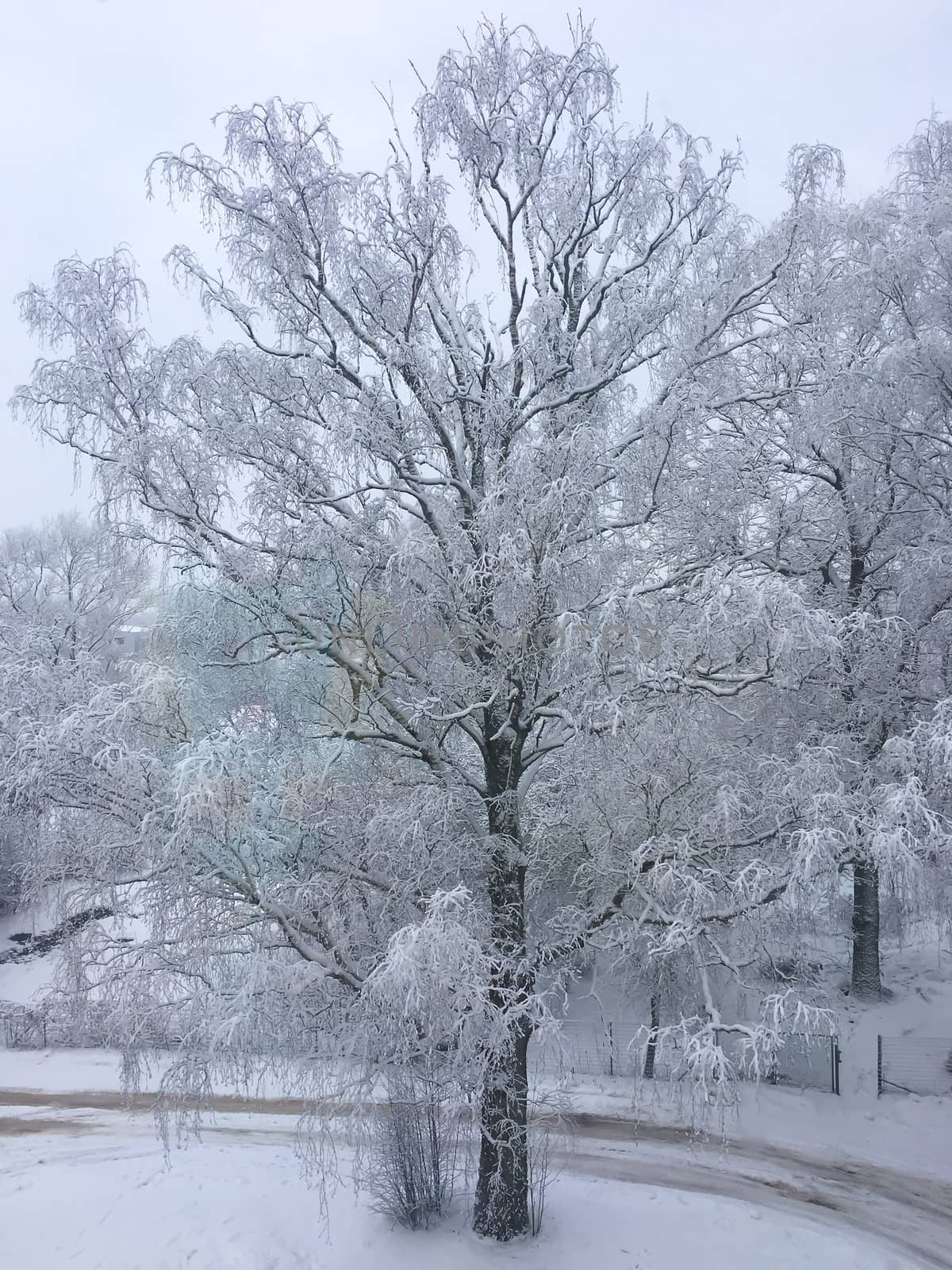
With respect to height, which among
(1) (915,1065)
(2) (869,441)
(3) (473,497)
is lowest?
(1) (915,1065)

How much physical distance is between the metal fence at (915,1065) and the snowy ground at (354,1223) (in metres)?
3.06

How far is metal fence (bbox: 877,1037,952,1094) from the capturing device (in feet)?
37.1

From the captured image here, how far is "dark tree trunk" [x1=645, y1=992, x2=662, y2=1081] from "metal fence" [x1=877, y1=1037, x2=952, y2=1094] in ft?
9.41

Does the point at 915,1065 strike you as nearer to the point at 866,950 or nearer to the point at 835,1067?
the point at 835,1067

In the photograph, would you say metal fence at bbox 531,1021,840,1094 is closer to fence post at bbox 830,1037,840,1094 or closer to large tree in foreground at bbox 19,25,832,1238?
fence post at bbox 830,1037,840,1094

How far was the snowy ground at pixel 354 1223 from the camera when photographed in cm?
733

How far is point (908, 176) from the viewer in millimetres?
9094

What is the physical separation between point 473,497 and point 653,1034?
4.26 meters

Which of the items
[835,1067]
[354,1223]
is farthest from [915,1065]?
[354,1223]

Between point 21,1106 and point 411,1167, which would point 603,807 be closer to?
Result: point 411,1167

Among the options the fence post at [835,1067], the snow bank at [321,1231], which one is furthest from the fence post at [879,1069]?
the snow bank at [321,1231]

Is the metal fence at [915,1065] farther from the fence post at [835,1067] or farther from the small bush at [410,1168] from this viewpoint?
the small bush at [410,1168]

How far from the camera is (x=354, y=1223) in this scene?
7.92m

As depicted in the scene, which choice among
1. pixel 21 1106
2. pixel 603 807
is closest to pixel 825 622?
pixel 603 807
